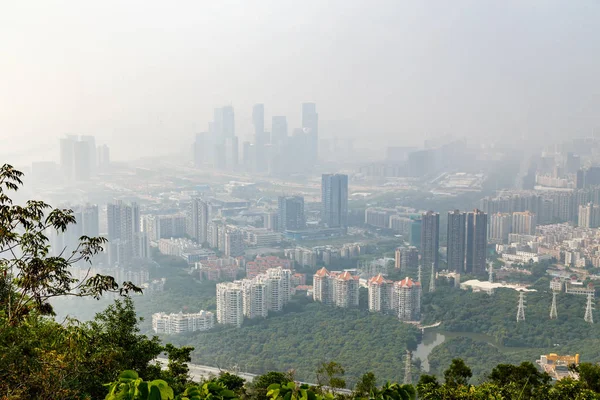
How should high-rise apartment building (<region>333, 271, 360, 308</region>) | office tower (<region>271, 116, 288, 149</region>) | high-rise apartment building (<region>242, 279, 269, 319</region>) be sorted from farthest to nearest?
office tower (<region>271, 116, 288, 149</region>), high-rise apartment building (<region>333, 271, 360, 308</region>), high-rise apartment building (<region>242, 279, 269, 319</region>)

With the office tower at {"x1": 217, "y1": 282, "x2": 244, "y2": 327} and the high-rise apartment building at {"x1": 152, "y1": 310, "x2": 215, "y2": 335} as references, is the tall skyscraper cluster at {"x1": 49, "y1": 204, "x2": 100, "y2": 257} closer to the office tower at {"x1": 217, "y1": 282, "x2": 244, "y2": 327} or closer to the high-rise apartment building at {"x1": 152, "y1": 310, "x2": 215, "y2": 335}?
the high-rise apartment building at {"x1": 152, "y1": 310, "x2": 215, "y2": 335}

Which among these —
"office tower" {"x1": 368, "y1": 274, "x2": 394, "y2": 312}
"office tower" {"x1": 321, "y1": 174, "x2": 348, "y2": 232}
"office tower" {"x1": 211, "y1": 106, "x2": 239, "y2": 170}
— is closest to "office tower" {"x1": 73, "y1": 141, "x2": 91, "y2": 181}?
"office tower" {"x1": 211, "y1": 106, "x2": 239, "y2": 170}

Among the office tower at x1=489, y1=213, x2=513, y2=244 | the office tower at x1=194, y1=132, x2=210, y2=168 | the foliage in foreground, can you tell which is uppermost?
the office tower at x1=194, y1=132, x2=210, y2=168

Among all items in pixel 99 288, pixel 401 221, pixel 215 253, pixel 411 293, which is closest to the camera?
pixel 99 288

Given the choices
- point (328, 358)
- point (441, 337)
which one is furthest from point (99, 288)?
point (441, 337)

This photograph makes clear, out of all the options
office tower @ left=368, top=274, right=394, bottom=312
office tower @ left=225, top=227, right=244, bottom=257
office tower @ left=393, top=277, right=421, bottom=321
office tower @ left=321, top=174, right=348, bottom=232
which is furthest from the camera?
office tower @ left=321, top=174, right=348, bottom=232

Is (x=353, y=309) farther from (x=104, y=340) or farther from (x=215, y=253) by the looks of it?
(x=104, y=340)
